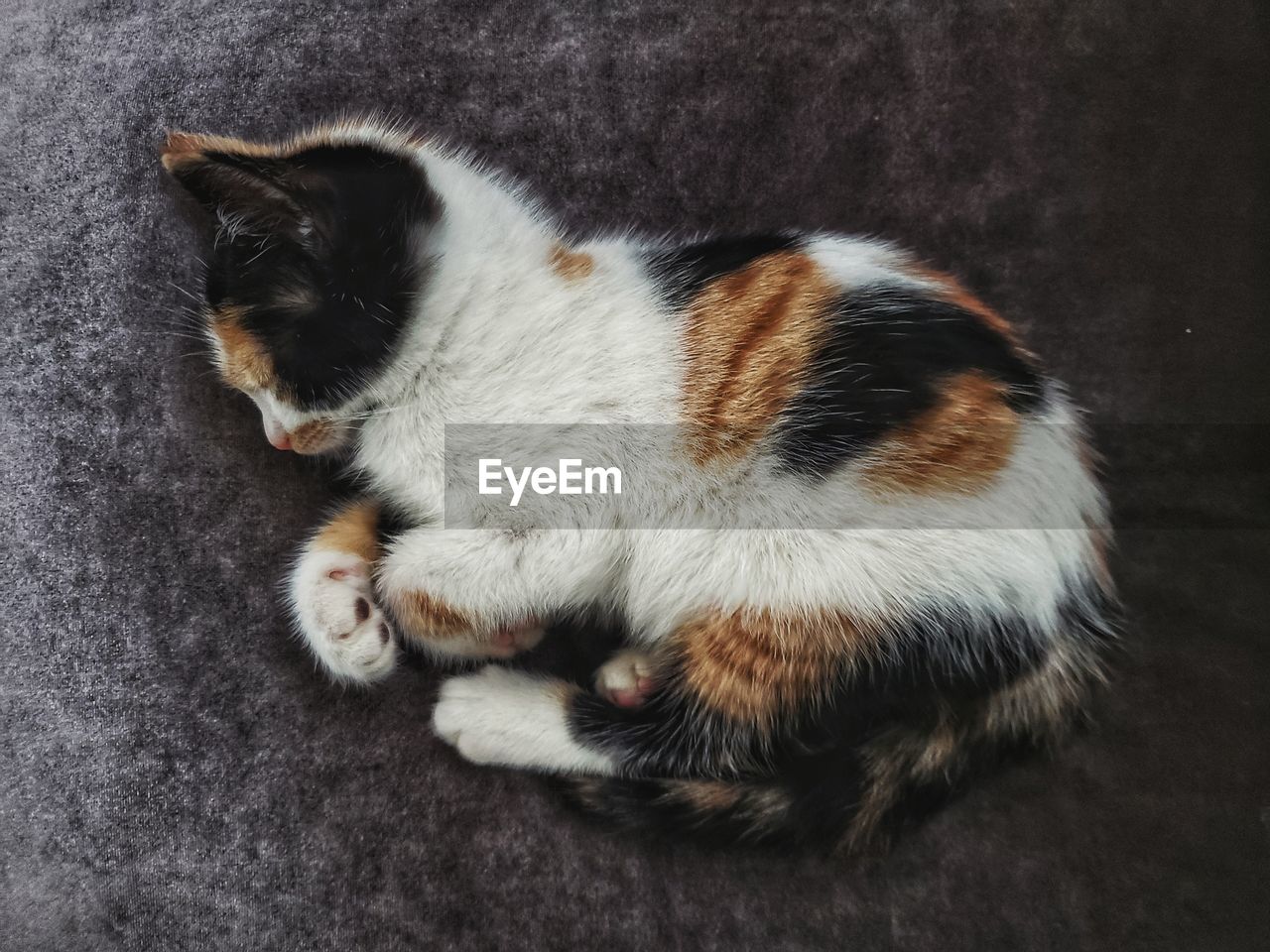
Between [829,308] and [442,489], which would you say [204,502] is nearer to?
[442,489]

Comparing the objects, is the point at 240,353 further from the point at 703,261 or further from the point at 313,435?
the point at 703,261

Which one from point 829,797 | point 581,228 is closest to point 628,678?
point 829,797

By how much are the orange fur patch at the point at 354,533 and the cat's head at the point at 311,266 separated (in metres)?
0.11

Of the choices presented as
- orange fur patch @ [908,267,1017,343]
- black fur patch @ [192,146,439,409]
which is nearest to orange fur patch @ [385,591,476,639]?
black fur patch @ [192,146,439,409]

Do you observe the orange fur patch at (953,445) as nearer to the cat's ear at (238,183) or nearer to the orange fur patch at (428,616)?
the orange fur patch at (428,616)

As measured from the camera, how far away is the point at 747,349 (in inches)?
30.4

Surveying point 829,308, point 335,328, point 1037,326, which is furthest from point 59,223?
point 1037,326

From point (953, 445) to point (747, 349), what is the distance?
0.21 metres

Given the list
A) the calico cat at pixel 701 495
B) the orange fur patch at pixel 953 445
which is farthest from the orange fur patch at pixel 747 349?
the orange fur patch at pixel 953 445

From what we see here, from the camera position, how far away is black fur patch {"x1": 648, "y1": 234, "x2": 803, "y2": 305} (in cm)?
81

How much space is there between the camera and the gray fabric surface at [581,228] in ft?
2.61

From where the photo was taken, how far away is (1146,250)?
0.95 metres

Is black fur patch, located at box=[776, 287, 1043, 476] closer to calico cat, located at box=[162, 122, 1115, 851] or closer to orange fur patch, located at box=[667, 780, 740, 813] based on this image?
calico cat, located at box=[162, 122, 1115, 851]

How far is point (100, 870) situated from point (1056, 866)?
3.16 feet
